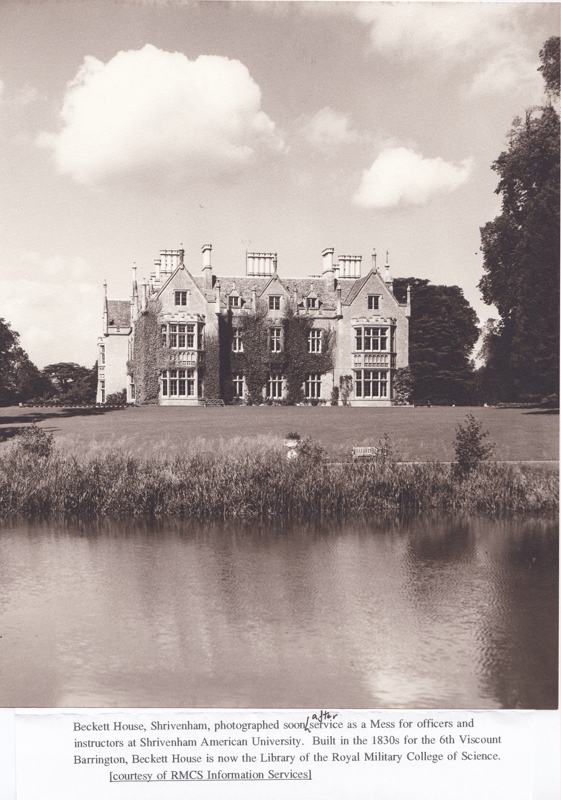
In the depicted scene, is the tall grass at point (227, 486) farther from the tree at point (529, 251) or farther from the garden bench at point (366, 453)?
the tree at point (529, 251)

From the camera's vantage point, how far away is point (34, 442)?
275 inches

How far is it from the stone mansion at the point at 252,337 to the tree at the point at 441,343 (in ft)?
0.63

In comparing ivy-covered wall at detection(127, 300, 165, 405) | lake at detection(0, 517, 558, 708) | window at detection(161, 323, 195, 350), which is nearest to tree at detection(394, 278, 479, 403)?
lake at detection(0, 517, 558, 708)

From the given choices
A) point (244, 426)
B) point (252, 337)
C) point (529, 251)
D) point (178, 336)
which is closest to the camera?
point (529, 251)

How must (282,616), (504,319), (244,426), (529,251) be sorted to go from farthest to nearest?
(244,426) < (504,319) < (529,251) < (282,616)

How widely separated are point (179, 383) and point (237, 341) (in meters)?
1.00

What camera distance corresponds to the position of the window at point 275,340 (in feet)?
25.2

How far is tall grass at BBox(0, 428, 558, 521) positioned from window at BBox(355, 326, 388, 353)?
1264 mm

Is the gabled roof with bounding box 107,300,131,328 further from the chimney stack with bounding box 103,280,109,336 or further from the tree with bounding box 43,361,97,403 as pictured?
the tree with bounding box 43,361,97,403

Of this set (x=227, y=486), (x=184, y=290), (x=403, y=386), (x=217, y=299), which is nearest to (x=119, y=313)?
(x=184, y=290)

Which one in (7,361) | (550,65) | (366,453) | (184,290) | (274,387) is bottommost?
(366,453)

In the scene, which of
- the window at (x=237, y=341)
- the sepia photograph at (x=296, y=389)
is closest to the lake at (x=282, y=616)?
the sepia photograph at (x=296, y=389)

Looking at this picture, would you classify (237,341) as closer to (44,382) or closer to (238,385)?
(238,385)
